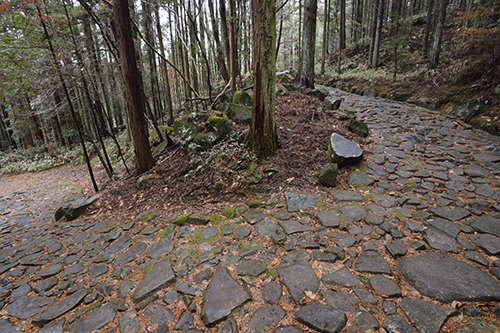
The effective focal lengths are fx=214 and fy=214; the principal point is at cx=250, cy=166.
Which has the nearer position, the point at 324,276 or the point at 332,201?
the point at 324,276

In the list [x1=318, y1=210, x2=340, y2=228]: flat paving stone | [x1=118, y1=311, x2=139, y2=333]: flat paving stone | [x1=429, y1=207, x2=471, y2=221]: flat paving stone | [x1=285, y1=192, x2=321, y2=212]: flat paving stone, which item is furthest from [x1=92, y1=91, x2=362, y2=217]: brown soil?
[x1=118, y1=311, x2=139, y2=333]: flat paving stone

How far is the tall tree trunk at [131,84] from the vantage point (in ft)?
16.6

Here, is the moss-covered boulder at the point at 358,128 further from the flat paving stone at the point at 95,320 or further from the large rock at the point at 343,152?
the flat paving stone at the point at 95,320

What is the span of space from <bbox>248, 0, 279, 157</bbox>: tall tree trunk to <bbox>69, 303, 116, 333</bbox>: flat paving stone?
3415 mm

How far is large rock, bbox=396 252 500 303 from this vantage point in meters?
1.98

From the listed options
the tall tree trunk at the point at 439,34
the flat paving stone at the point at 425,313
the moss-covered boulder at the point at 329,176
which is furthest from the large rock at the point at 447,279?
the tall tree trunk at the point at 439,34

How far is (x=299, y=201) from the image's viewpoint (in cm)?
388

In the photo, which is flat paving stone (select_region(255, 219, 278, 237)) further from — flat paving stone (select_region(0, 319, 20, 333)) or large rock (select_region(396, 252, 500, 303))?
flat paving stone (select_region(0, 319, 20, 333))

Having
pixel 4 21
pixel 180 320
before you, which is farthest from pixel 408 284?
pixel 4 21

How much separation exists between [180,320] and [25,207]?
28.1ft

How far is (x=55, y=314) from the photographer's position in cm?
231

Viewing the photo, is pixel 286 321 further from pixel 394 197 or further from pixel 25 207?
pixel 25 207

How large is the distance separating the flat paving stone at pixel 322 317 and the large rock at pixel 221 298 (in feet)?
1.80

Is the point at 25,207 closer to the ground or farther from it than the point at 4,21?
closer to the ground
